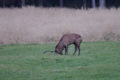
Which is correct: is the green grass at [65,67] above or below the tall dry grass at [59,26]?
below

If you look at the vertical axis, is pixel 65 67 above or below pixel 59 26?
below

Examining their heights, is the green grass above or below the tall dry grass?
below

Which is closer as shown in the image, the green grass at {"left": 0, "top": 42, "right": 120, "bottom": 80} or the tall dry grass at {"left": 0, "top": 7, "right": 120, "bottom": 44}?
the green grass at {"left": 0, "top": 42, "right": 120, "bottom": 80}

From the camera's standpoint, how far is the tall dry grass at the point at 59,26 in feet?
57.5

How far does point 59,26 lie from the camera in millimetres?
19203

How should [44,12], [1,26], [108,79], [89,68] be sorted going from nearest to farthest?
[108,79] → [89,68] → [1,26] → [44,12]

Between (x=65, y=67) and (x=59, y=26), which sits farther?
(x=59, y=26)

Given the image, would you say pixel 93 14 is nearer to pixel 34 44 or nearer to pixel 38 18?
pixel 38 18

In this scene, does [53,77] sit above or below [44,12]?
below

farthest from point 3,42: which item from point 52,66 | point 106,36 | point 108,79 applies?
point 108,79

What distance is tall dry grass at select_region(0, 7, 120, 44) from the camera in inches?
690

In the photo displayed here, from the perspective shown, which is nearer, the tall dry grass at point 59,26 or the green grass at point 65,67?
the green grass at point 65,67

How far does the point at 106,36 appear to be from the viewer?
688 inches

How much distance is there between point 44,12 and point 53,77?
1726cm
